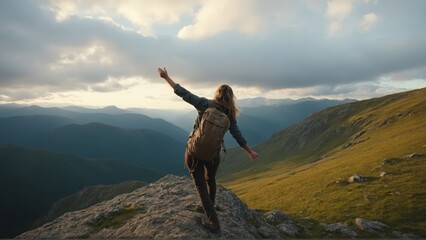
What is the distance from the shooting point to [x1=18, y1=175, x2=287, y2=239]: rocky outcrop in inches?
472

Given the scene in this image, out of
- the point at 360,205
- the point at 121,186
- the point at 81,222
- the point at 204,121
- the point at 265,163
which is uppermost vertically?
the point at 204,121

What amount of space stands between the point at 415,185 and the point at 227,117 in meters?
33.0

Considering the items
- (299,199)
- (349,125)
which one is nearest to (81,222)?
(299,199)

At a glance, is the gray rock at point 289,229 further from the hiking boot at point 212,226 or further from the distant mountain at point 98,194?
the distant mountain at point 98,194

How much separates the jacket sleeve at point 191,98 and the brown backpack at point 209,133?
0.37 m

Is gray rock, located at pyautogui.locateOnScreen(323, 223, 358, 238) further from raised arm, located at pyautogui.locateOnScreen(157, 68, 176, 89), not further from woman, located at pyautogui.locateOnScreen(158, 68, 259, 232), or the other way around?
raised arm, located at pyautogui.locateOnScreen(157, 68, 176, 89)

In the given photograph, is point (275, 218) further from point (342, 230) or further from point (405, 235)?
point (405, 235)

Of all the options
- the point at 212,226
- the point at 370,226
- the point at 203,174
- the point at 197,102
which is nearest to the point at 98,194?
the point at 370,226

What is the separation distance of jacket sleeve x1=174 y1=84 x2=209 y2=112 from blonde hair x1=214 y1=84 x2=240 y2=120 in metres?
0.45

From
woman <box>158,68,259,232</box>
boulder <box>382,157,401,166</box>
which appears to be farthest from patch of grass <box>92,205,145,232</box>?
boulder <box>382,157,401,166</box>

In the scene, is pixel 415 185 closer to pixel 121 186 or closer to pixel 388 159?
pixel 388 159

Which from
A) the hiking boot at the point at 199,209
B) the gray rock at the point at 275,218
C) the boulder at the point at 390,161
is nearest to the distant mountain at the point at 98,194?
the boulder at the point at 390,161

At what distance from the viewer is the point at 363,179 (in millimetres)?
42500

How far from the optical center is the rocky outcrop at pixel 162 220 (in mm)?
11995
